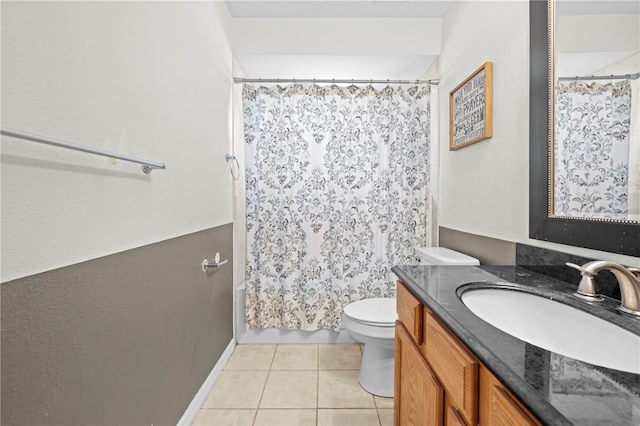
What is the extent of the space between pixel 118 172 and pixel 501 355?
1.16 metres

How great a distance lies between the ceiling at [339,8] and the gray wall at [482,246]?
1.61 metres

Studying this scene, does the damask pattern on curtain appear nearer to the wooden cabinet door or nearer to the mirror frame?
the mirror frame

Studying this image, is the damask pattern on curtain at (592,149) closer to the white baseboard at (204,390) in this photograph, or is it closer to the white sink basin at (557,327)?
the white sink basin at (557,327)

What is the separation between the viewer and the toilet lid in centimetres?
166

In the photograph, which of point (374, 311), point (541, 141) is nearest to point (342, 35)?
point (541, 141)

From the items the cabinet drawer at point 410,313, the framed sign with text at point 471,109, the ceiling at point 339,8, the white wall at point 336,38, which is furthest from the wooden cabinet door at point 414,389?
the ceiling at point 339,8

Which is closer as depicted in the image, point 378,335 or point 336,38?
point 378,335

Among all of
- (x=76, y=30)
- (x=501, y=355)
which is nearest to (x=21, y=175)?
(x=76, y=30)

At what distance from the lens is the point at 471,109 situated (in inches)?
65.4

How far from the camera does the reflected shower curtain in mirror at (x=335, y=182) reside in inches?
85.0

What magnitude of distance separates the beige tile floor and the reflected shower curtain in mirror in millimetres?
465

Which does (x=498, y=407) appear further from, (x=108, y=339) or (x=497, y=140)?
(x=497, y=140)

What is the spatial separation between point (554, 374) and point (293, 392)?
1582 millimetres

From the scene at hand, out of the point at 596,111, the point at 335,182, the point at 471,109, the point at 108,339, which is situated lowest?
the point at 108,339
